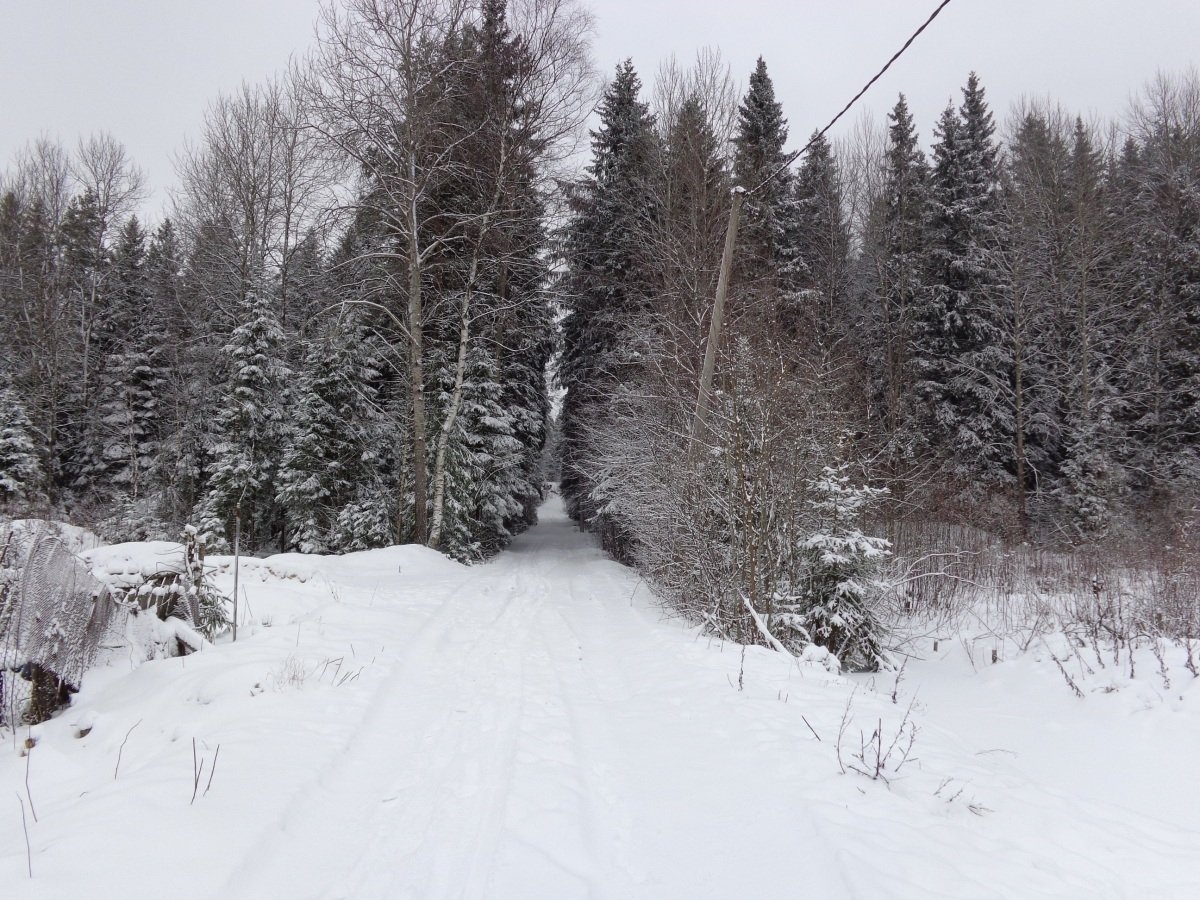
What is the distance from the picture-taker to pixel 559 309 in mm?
21031

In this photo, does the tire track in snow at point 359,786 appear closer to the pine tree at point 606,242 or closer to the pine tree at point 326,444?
the pine tree at point 326,444

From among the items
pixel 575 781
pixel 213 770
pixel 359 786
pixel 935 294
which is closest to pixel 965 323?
pixel 935 294

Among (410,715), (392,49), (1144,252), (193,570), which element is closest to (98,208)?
(392,49)

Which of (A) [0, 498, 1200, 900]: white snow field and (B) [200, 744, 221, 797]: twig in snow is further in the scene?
(B) [200, 744, 221, 797]: twig in snow

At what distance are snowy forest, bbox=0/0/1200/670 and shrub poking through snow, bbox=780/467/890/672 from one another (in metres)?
2.05

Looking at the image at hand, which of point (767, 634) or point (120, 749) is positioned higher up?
point (767, 634)

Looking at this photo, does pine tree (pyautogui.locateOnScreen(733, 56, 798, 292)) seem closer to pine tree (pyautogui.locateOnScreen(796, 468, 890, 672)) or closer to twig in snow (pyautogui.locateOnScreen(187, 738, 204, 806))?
pine tree (pyautogui.locateOnScreen(796, 468, 890, 672))

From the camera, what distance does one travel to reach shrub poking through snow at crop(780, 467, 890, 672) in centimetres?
675

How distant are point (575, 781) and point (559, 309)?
A: 19.1 metres

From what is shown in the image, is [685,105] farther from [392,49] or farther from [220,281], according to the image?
[220,281]

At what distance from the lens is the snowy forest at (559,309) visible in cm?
1384

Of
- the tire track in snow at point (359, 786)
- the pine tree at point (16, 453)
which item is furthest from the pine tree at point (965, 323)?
the pine tree at point (16, 453)

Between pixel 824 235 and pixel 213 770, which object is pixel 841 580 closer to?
pixel 213 770

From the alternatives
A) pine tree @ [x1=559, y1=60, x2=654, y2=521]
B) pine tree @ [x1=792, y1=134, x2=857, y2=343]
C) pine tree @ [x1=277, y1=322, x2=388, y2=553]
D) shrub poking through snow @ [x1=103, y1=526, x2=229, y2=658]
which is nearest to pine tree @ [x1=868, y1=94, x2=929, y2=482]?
pine tree @ [x1=792, y1=134, x2=857, y2=343]
